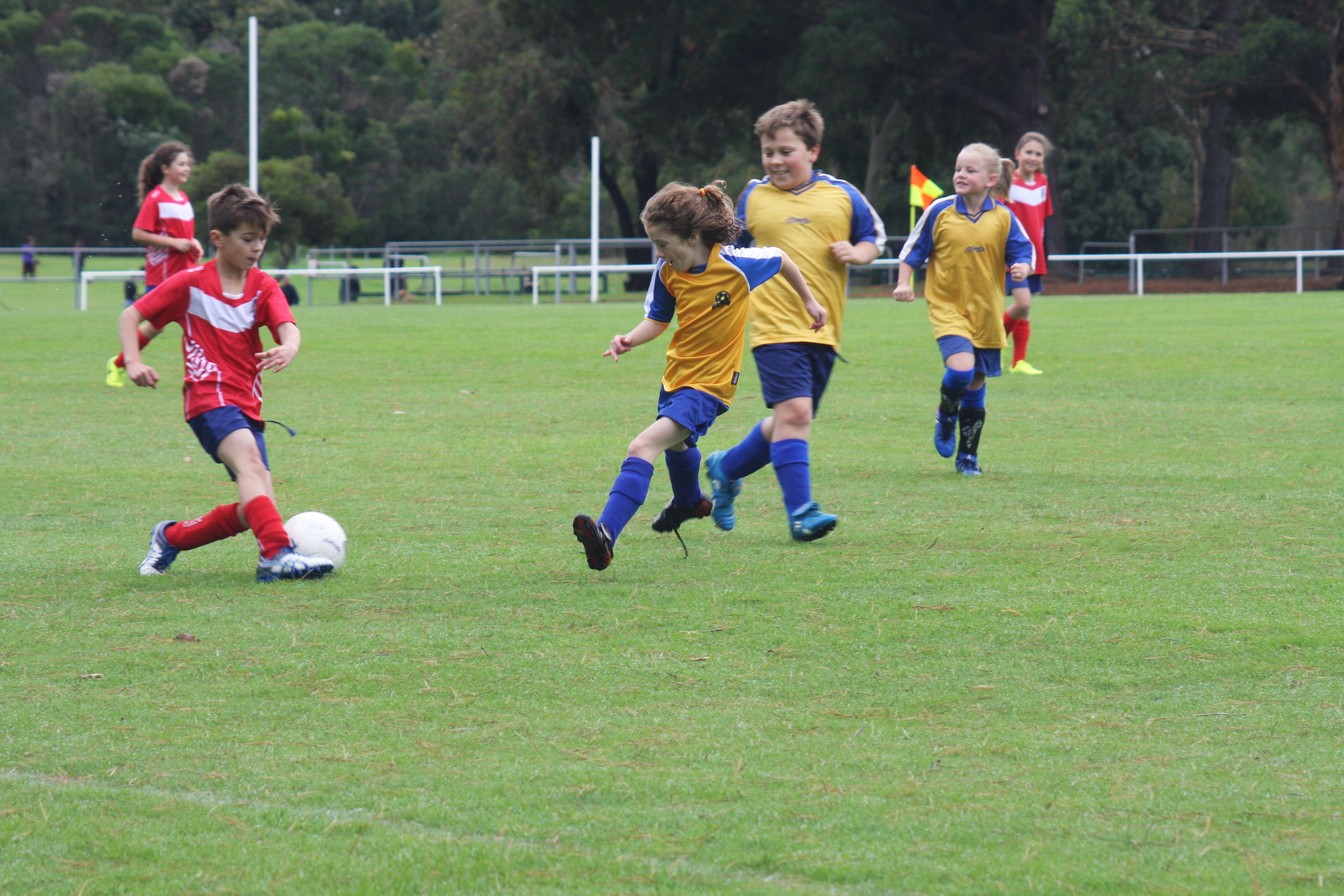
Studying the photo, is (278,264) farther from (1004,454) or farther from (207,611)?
(207,611)

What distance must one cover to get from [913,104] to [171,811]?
35895 millimetres

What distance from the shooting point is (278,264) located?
148 feet

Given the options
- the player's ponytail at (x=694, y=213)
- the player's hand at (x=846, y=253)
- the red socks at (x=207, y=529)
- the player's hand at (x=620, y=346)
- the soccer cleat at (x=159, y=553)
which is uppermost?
the player's ponytail at (x=694, y=213)

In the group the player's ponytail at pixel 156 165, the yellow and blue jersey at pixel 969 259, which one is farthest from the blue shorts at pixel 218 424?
the player's ponytail at pixel 156 165

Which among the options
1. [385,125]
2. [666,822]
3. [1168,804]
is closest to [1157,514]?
[1168,804]

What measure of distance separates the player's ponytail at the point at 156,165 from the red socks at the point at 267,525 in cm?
684

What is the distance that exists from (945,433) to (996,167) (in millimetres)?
1468

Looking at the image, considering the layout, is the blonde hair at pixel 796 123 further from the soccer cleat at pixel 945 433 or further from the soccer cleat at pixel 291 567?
the soccer cleat at pixel 291 567

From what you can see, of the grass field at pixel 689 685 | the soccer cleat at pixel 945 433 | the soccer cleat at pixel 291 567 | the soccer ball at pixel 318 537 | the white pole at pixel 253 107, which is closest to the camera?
the grass field at pixel 689 685

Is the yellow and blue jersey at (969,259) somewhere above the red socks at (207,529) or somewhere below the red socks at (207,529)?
above

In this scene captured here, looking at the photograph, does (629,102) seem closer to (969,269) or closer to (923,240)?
(923,240)

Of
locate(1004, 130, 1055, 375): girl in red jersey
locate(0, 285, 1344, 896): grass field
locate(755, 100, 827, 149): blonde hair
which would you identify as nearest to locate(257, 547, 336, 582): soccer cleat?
locate(0, 285, 1344, 896): grass field

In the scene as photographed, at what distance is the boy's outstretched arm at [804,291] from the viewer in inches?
226

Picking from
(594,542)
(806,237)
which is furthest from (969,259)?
(594,542)
